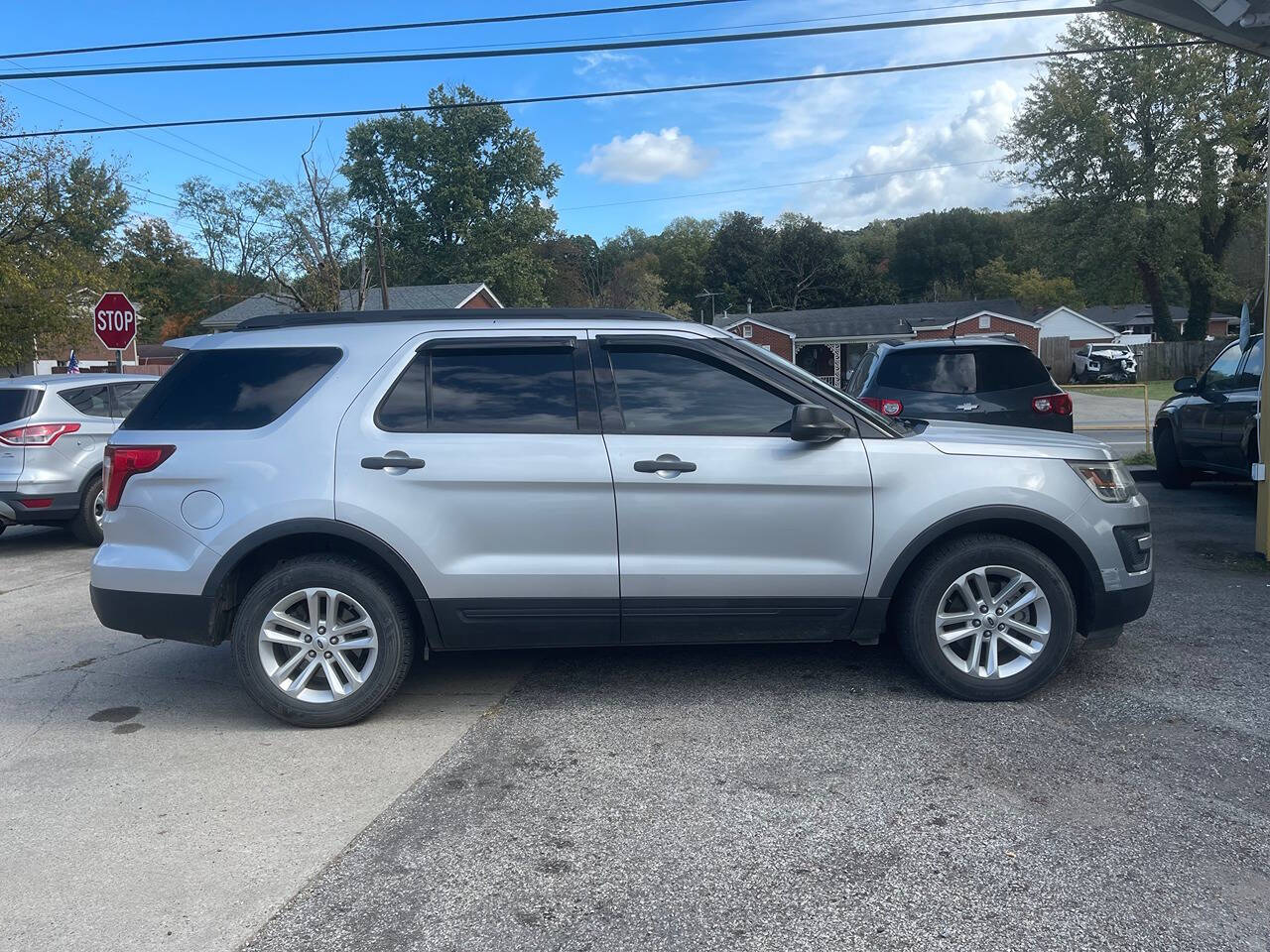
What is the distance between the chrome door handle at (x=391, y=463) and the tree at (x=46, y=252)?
18.6 metres

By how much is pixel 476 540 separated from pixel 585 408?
810 mm

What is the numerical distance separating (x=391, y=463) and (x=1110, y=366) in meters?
54.4

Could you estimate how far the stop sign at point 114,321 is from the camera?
15.3 metres

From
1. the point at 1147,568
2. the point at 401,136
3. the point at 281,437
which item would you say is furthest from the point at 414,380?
the point at 401,136

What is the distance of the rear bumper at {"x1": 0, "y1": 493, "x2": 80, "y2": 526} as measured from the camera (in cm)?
951

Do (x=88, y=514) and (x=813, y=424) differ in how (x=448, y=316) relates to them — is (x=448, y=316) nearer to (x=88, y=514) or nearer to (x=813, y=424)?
(x=813, y=424)

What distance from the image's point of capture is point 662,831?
362 cm

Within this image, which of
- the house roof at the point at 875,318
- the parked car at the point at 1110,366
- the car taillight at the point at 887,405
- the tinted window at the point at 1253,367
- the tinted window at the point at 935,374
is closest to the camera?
the car taillight at the point at 887,405

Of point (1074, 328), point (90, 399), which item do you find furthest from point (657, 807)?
point (1074, 328)

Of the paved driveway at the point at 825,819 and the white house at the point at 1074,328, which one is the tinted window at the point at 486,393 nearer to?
the paved driveway at the point at 825,819

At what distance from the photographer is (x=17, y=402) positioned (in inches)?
386

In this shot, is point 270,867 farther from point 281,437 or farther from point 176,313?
point 176,313

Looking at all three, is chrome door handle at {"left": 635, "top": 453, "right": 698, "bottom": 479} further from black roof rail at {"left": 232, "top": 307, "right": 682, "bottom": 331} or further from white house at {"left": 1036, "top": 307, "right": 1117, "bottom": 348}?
white house at {"left": 1036, "top": 307, "right": 1117, "bottom": 348}

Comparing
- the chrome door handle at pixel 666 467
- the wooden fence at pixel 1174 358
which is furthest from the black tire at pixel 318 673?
the wooden fence at pixel 1174 358
